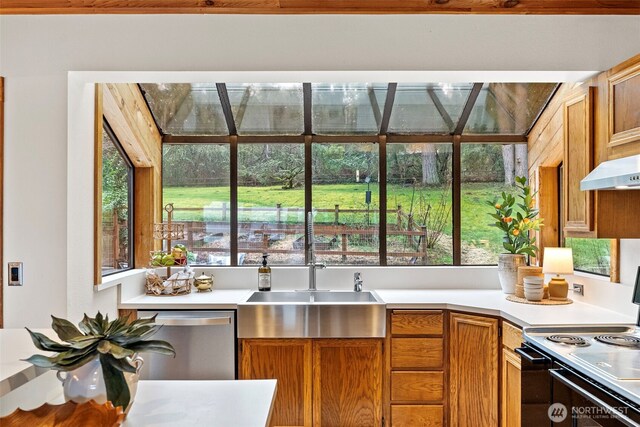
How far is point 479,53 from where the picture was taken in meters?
2.41

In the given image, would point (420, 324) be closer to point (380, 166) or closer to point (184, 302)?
point (380, 166)

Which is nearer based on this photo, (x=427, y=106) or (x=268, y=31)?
(x=268, y=31)

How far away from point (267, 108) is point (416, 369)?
2146 millimetres

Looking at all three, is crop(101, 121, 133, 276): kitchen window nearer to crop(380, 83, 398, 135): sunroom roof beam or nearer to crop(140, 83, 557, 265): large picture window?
crop(140, 83, 557, 265): large picture window

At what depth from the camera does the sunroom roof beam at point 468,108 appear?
3112mm

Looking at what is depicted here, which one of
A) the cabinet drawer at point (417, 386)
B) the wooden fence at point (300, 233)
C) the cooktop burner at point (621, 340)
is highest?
the wooden fence at point (300, 233)

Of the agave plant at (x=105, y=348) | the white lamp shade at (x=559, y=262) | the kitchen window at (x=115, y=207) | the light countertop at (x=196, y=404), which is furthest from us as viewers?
the kitchen window at (x=115, y=207)

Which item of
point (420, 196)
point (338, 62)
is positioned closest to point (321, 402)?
point (420, 196)

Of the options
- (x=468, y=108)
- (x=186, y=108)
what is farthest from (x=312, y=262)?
(x=468, y=108)

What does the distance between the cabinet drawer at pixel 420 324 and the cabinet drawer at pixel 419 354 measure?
5 centimetres

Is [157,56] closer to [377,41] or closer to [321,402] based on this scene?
[377,41]

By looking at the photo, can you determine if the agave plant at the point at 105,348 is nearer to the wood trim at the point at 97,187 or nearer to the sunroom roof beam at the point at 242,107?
the wood trim at the point at 97,187

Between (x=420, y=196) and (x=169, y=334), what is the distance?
2143mm

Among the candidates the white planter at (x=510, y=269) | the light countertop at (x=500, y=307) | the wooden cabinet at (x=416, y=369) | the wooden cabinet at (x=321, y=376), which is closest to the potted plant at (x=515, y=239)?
the white planter at (x=510, y=269)
